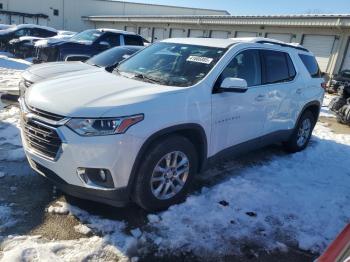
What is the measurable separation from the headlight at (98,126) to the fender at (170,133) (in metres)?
0.28

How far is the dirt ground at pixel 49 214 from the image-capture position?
3160mm

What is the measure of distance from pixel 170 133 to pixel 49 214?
4.79ft

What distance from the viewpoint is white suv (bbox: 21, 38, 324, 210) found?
305 cm

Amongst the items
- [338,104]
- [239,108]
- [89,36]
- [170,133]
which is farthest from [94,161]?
[89,36]

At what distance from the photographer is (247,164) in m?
5.37

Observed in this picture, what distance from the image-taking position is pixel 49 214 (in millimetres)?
3451

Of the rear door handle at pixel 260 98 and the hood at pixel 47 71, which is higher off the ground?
the rear door handle at pixel 260 98

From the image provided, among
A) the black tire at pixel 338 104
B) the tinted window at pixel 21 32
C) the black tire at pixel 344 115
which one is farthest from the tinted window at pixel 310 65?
the tinted window at pixel 21 32

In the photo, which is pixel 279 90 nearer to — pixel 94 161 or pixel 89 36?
pixel 94 161

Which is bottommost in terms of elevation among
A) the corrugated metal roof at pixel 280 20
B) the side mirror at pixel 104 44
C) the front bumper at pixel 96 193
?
the front bumper at pixel 96 193

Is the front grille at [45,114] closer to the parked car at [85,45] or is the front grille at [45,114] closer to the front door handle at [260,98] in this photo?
the front door handle at [260,98]

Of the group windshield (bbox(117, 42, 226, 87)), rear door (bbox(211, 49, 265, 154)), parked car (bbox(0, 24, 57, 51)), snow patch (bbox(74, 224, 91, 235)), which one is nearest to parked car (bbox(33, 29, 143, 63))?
windshield (bbox(117, 42, 226, 87))

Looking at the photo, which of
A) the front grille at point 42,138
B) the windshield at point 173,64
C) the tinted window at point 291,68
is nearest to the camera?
the front grille at point 42,138

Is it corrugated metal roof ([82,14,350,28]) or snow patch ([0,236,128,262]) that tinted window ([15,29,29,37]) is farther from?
snow patch ([0,236,128,262])
